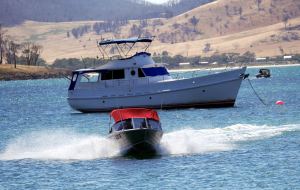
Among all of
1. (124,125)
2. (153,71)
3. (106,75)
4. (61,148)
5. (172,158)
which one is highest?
(153,71)

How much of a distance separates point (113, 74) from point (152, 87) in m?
3.77

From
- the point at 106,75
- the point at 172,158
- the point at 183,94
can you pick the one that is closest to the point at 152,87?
the point at 183,94

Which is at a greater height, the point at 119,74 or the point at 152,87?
the point at 119,74

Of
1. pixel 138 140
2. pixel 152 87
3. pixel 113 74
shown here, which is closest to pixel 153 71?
pixel 152 87

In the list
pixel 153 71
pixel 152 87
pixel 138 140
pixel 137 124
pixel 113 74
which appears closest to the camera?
pixel 138 140

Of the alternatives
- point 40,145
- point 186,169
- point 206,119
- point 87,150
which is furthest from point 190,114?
point 186,169

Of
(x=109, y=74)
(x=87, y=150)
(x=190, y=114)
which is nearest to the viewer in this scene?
(x=87, y=150)

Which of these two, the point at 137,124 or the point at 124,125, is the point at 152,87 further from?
the point at 137,124

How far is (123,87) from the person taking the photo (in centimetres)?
7538

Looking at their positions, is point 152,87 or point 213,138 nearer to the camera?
point 213,138

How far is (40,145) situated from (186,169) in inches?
617

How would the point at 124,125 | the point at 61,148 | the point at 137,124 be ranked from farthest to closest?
1. the point at 61,148
2. the point at 124,125
3. the point at 137,124

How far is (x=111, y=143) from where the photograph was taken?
144ft

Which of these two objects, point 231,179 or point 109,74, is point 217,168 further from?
point 109,74
